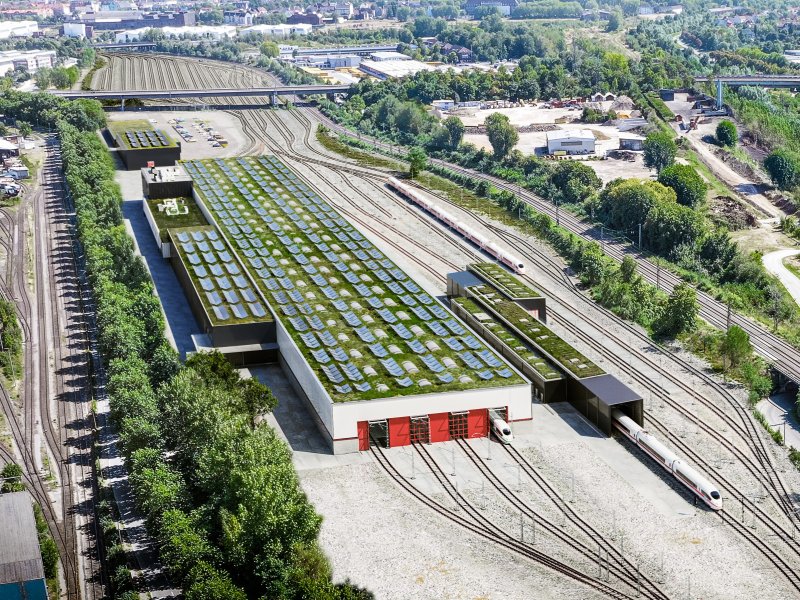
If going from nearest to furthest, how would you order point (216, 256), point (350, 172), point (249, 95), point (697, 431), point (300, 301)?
point (697, 431) < point (300, 301) < point (216, 256) < point (350, 172) < point (249, 95)

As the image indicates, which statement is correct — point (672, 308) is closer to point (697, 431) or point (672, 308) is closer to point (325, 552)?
point (697, 431)

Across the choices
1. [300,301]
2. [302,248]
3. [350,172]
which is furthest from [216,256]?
[350,172]

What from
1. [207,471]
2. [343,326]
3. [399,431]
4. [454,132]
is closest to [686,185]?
[454,132]

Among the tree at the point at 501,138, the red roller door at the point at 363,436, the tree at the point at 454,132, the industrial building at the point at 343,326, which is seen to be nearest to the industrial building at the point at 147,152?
the industrial building at the point at 343,326

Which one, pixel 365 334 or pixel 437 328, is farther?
pixel 437 328

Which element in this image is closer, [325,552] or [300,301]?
[325,552]

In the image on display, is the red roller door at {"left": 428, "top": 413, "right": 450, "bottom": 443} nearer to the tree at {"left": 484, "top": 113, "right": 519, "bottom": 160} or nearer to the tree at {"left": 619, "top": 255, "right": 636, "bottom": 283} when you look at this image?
the tree at {"left": 619, "top": 255, "right": 636, "bottom": 283}

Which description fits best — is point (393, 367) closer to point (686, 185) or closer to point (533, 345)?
point (533, 345)
